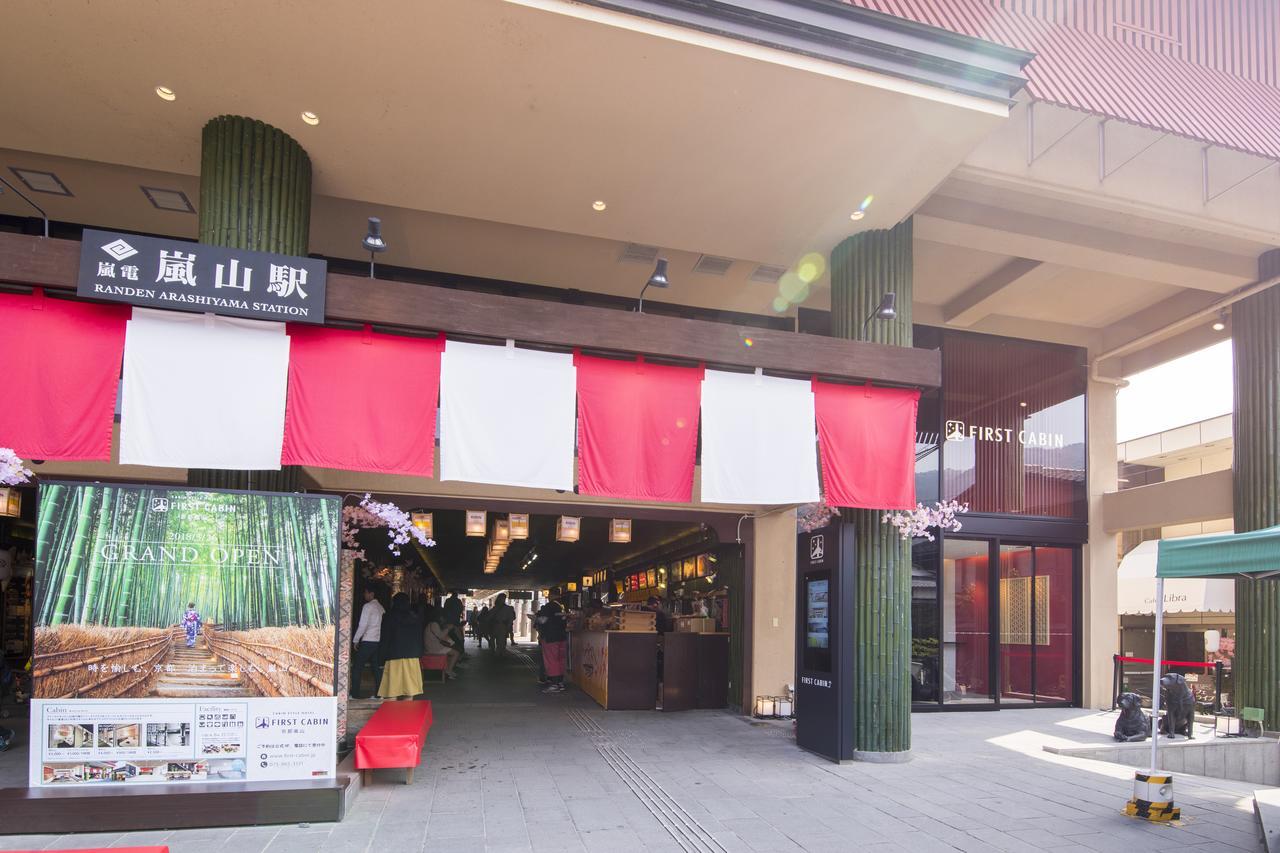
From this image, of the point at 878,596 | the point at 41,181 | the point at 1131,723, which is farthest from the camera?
the point at 1131,723

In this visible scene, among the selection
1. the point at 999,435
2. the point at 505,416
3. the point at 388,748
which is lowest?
the point at 388,748

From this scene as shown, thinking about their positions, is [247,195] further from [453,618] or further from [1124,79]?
[453,618]

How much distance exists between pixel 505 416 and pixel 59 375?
12.7 feet

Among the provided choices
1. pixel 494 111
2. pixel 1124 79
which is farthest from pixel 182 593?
pixel 1124 79

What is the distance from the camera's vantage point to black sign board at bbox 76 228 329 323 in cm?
721

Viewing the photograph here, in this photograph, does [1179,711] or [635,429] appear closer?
[635,429]

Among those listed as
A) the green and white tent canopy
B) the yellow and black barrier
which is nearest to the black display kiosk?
the yellow and black barrier

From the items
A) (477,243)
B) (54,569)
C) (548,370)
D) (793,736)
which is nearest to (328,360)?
(548,370)

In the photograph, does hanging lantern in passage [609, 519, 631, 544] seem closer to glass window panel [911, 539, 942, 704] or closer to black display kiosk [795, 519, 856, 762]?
black display kiosk [795, 519, 856, 762]

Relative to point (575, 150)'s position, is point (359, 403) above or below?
below

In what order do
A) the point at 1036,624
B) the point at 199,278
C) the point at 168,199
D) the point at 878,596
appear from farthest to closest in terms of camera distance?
1. the point at 1036,624
2. the point at 168,199
3. the point at 878,596
4. the point at 199,278

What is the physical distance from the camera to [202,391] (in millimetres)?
7535

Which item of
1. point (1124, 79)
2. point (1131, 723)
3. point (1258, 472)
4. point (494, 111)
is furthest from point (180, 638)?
point (1258, 472)

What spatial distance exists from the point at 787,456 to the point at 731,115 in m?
3.53
